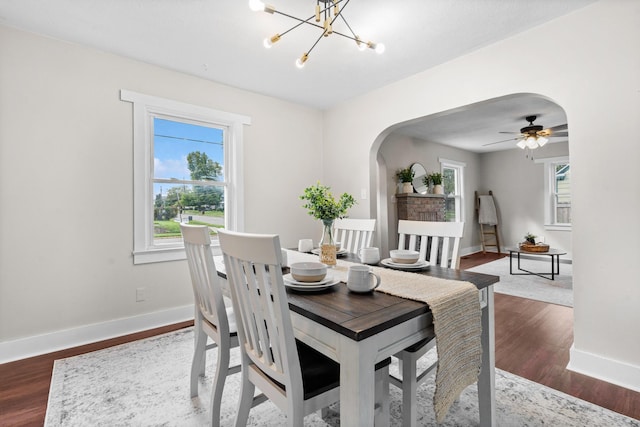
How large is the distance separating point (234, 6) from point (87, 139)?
1.68m

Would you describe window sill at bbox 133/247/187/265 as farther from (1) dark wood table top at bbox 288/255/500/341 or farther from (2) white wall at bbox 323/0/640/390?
(2) white wall at bbox 323/0/640/390

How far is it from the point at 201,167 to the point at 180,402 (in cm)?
225

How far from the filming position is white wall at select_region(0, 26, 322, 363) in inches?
90.0

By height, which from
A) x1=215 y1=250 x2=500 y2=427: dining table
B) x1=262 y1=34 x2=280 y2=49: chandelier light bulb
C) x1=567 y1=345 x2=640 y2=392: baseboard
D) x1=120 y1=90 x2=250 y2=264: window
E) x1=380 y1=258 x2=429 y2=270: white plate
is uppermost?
x1=262 y1=34 x2=280 y2=49: chandelier light bulb

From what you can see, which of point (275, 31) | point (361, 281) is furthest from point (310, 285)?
point (275, 31)

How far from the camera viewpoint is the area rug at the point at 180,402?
161 cm

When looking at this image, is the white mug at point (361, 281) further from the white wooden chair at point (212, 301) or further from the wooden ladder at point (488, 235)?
the wooden ladder at point (488, 235)

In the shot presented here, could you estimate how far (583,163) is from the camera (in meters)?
2.07

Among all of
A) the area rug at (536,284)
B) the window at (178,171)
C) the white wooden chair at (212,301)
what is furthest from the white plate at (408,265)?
the area rug at (536,284)

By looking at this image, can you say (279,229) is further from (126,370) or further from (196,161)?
(126,370)

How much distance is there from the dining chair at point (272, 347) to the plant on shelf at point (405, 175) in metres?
4.36

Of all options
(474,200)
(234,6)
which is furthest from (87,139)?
(474,200)

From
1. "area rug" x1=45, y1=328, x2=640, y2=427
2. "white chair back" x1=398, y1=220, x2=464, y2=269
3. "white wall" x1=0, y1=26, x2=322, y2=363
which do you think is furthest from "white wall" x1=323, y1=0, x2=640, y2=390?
"white wall" x1=0, y1=26, x2=322, y2=363

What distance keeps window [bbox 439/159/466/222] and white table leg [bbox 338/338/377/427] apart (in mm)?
6319
